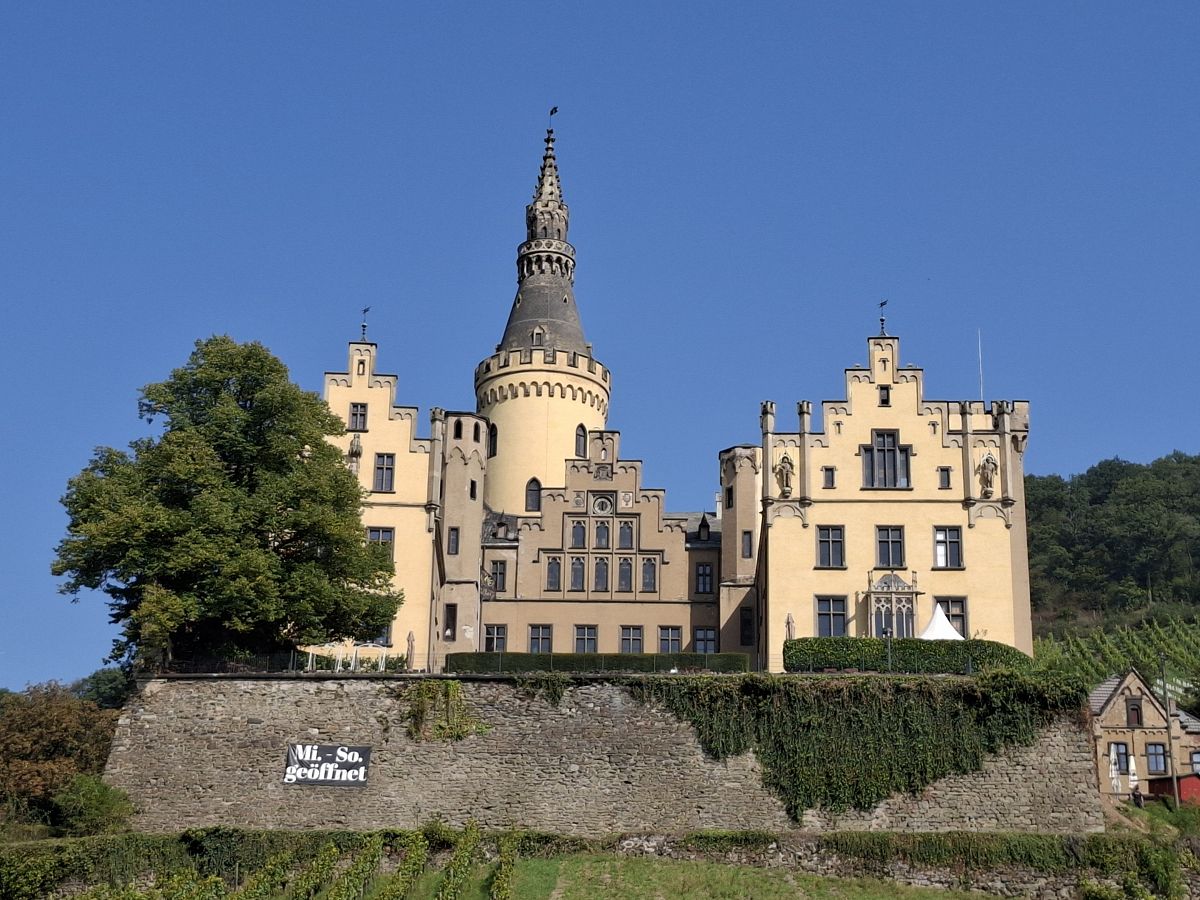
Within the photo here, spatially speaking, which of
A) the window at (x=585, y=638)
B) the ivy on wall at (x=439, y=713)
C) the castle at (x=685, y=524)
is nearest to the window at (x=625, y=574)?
the castle at (x=685, y=524)

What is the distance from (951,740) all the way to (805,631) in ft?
31.4

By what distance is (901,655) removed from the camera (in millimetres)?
42281

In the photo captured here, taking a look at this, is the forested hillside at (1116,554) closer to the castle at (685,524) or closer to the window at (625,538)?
the castle at (685,524)

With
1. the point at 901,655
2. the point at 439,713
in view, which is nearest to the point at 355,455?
the point at 439,713

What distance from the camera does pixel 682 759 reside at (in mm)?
38750

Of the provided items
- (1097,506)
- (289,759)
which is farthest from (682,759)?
(1097,506)

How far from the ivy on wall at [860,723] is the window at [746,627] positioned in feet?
51.5

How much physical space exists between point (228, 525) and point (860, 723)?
19290 millimetres

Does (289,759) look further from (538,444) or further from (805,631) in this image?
(538,444)

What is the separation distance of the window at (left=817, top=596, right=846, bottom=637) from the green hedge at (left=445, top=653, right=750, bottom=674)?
18.0 feet

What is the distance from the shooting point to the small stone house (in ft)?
190

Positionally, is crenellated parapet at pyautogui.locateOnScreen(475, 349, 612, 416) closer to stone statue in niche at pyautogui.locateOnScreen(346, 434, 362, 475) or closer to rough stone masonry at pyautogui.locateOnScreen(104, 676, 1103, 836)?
stone statue in niche at pyautogui.locateOnScreen(346, 434, 362, 475)

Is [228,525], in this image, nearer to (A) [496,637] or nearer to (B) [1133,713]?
(A) [496,637]

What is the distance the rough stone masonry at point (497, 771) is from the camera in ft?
124
